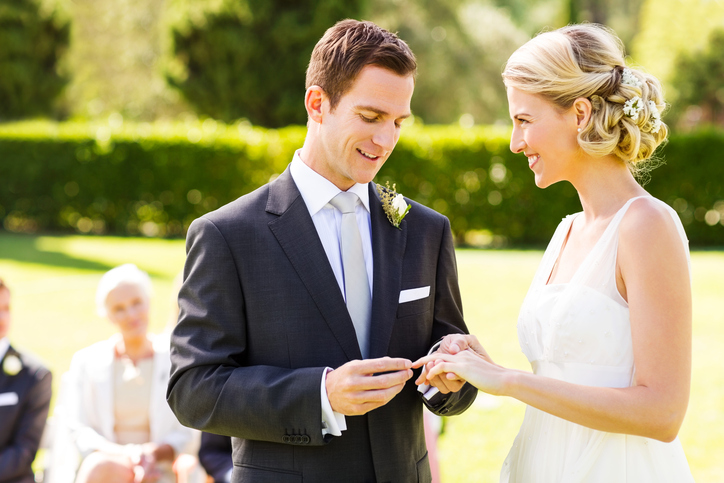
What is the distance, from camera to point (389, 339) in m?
2.48

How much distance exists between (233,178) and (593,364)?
15326 mm

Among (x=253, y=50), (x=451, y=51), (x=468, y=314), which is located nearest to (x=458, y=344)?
(x=468, y=314)

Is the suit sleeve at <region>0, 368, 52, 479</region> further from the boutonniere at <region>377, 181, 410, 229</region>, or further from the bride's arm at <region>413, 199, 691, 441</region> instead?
the bride's arm at <region>413, 199, 691, 441</region>

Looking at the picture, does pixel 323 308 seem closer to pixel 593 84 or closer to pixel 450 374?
pixel 450 374

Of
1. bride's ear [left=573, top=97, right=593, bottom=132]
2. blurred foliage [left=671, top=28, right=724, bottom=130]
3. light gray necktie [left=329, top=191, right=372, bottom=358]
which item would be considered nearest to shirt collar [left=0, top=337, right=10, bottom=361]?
light gray necktie [left=329, top=191, right=372, bottom=358]

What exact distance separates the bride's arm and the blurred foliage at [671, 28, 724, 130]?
85.5ft

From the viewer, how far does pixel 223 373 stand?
7.63ft

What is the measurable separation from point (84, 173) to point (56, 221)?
5.94 ft

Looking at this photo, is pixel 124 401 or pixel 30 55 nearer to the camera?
pixel 124 401

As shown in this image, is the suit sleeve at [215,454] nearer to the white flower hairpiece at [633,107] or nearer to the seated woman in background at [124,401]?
the seated woman in background at [124,401]

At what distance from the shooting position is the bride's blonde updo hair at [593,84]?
259cm

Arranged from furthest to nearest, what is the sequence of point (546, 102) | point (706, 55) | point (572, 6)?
1. point (572, 6)
2. point (706, 55)
3. point (546, 102)

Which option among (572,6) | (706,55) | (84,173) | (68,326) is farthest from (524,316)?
(572,6)

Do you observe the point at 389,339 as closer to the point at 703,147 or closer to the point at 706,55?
the point at 703,147
